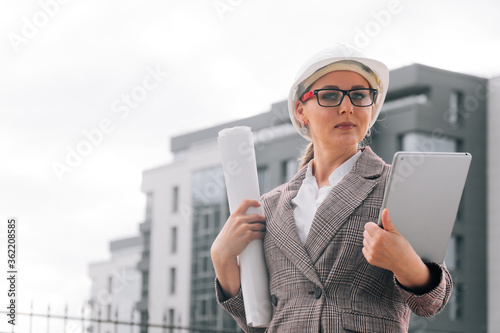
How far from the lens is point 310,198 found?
3.04 meters

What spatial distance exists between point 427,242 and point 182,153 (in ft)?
184

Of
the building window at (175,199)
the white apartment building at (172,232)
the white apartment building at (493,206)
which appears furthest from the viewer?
the building window at (175,199)

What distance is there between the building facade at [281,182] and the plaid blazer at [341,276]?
25.8 m

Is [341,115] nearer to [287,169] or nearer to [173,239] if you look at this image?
[287,169]

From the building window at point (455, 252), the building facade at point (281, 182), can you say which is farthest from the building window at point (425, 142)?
the building window at point (455, 252)

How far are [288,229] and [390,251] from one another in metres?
0.51

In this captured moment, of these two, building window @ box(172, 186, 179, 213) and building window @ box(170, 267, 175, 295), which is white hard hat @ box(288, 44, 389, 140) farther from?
building window @ box(170, 267, 175, 295)

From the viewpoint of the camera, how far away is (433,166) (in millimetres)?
2508

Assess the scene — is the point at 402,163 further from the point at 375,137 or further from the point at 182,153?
the point at 182,153

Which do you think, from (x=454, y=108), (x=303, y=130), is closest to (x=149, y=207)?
(x=454, y=108)

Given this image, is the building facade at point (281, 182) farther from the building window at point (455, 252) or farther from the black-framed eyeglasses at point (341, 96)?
the black-framed eyeglasses at point (341, 96)

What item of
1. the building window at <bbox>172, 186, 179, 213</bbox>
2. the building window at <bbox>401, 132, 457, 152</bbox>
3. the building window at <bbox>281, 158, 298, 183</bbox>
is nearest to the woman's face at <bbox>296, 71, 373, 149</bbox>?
the building window at <bbox>401, 132, 457, 152</bbox>

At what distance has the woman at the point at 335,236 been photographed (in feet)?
8.70

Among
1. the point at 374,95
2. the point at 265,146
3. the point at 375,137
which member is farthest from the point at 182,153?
the point at 374,95
